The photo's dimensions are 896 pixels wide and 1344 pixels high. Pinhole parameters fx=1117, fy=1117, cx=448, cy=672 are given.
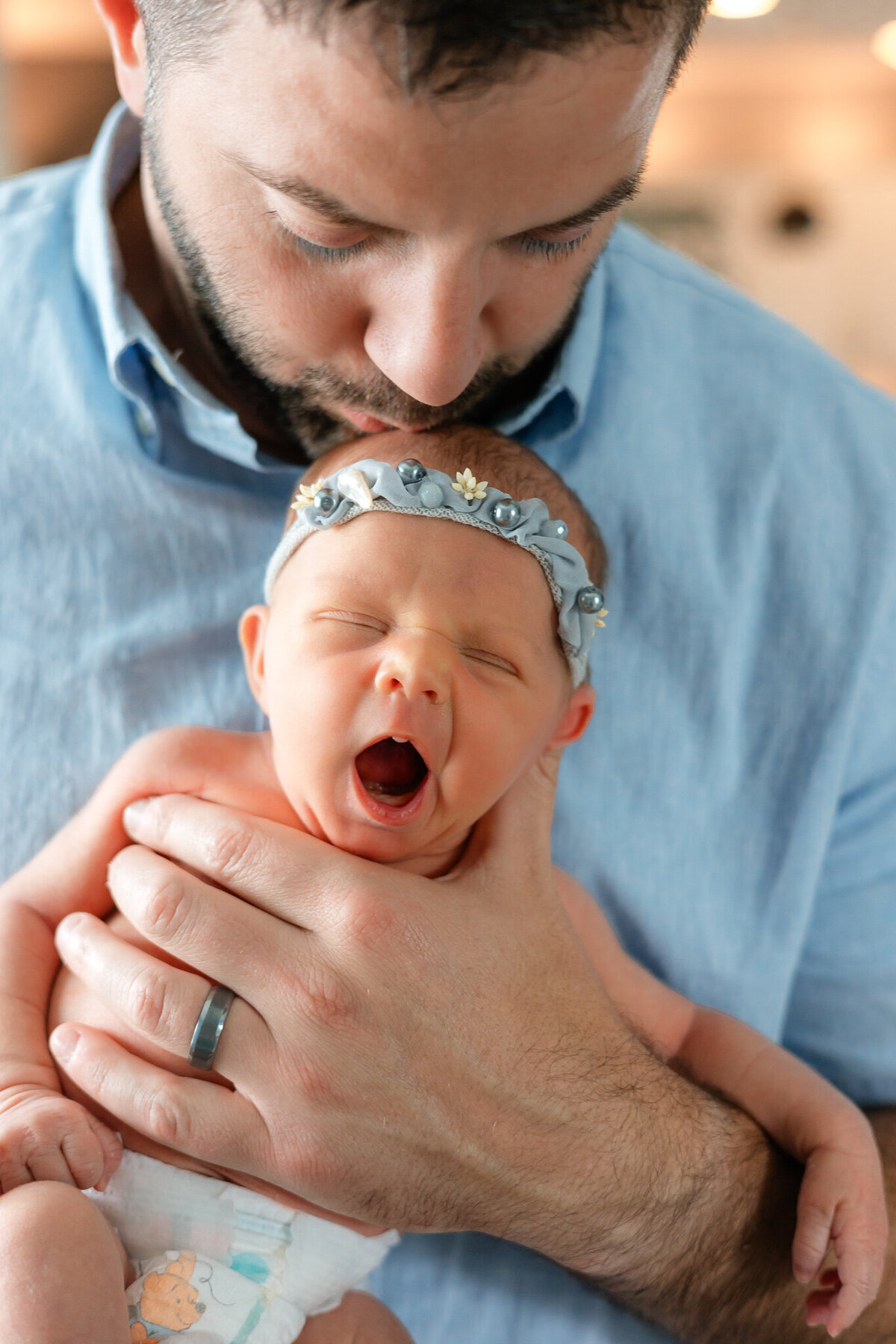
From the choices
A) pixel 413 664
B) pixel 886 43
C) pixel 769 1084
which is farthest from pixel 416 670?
pixel 886 43

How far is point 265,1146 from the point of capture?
3.22 feet

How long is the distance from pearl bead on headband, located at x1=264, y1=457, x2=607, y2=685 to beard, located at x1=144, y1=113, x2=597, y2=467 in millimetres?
73

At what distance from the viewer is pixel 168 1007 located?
99 cm

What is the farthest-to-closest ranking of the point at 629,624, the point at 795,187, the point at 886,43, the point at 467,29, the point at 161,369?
the point at 795,187 < the point at 886,43 < the point at 629,624 < the point at 161,369 < the point at 467,29

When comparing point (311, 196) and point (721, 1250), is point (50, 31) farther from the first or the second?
point (721, 1250)

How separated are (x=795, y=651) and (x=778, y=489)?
0.21m

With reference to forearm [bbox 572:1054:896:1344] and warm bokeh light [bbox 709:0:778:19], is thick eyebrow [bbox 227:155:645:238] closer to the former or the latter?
forearm [bbox 572:1054:896:1344]

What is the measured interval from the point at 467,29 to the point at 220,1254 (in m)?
1.04

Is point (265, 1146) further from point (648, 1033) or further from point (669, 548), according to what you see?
point (669, 548)

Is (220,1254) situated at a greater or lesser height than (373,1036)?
lesser

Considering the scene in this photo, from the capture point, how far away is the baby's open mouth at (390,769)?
1.10 m

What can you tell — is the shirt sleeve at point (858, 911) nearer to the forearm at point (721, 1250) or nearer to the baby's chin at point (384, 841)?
the forearm at point (721, 1250)

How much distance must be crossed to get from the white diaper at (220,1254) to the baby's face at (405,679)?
34 centimetres

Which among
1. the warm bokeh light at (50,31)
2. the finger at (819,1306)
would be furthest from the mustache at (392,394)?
the warm bokeh light at (50,31)
